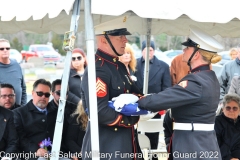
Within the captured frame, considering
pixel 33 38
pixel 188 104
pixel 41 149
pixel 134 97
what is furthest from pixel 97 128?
pixel 33 38

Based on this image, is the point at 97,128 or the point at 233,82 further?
the point at 233,82

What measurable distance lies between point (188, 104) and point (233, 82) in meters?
2.85

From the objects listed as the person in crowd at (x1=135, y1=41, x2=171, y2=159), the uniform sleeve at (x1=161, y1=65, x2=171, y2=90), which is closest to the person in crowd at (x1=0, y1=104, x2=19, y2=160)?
the person in crowd at (x1=135, y1=41, x2=171, y2=159)

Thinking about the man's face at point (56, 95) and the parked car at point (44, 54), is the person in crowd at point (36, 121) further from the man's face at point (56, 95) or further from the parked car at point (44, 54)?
the parked car at point (44, 54)

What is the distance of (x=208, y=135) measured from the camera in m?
3.58

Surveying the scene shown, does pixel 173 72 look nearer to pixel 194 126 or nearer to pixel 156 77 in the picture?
pixel 156 77

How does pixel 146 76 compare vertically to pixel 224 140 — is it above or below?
above

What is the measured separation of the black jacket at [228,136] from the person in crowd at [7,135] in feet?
6.86

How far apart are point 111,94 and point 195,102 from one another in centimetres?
62

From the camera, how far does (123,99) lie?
347cm

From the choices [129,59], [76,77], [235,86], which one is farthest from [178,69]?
[76,77]

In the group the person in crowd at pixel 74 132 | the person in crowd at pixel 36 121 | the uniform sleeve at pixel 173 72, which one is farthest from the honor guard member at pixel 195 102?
the uniform sleeve at pixel 173 72

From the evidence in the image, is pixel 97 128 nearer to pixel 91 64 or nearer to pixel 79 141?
pixel 91 64

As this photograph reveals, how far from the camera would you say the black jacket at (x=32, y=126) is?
5059 millimetres
